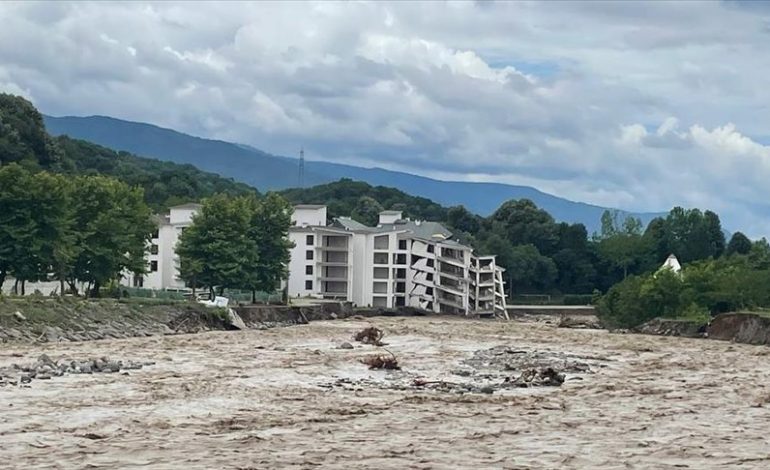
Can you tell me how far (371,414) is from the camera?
26.5 meters

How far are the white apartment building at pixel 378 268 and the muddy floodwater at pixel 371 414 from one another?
66994mm

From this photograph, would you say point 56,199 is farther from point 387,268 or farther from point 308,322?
point 387,268

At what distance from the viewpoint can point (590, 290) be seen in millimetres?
145375

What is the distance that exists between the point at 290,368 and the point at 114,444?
1987cm

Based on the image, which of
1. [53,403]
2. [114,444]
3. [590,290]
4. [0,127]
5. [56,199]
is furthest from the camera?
[590,290]

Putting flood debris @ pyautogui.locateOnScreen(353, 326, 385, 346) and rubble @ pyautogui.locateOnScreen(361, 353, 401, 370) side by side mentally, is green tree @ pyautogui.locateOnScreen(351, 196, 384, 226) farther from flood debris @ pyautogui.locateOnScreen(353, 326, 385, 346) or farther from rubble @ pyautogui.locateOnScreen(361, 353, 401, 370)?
rubble @ pyautogui.locateOnScreen(361, 353, 401, 370)

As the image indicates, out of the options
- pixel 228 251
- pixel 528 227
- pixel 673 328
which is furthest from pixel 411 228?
pixel 673 328

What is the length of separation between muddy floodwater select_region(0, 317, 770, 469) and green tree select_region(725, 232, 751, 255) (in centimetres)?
10212

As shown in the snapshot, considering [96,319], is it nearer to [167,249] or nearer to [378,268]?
[167,249]

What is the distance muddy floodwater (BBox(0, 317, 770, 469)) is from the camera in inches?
793

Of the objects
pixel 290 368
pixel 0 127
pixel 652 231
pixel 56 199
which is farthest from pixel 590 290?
pixel 290 368

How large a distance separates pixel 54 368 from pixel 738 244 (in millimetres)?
125885

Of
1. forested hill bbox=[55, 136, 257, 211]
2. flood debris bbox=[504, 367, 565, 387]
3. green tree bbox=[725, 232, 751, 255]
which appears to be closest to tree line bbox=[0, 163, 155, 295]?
flood debris bbox=[504, 367, 565, 387]

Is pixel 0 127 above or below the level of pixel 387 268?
above
